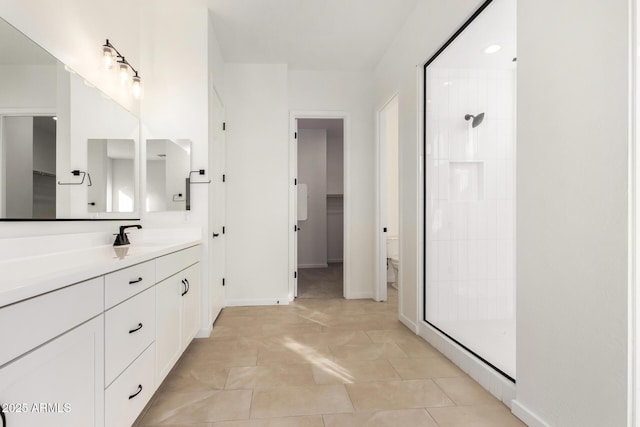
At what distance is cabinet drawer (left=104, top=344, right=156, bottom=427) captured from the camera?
1.20 metres

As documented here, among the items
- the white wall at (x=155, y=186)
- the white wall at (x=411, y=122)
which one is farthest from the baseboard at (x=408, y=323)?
the white wall at (x=155, y=186)

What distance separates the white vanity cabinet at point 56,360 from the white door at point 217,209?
168 cm

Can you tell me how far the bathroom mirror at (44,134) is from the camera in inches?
53.7

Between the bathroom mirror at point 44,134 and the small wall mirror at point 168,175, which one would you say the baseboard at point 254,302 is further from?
the bathroom mirror at point 44,134

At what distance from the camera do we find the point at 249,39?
124 inches

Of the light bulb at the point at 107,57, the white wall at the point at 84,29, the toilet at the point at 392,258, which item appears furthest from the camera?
the toilet at the point at 392,258

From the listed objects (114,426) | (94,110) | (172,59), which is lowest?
(114,426)

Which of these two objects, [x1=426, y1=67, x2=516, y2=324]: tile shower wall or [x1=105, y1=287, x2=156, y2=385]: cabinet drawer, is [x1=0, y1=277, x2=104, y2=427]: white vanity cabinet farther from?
[x1=426, y1=67, x2=516, y2=324]: tile shower wall

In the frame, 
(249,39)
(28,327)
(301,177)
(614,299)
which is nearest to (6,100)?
(28,327)

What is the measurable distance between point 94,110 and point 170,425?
6.15 ft

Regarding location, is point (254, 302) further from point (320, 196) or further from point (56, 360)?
point (320, 196)

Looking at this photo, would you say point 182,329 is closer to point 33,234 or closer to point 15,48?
point 33,234

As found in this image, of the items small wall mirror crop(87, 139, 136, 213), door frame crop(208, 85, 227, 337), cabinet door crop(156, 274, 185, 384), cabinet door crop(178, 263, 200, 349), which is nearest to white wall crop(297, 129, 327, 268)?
door frame crop(208, 85, 227, 337)

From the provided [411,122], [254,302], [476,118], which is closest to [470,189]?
[476,118]
